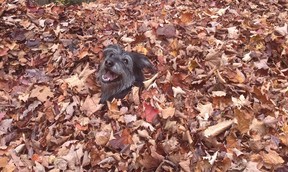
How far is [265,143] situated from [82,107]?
2.30 meters

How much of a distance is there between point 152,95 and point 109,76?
0.59m

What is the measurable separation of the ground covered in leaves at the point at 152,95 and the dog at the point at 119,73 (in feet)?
0.48

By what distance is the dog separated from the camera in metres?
4.77

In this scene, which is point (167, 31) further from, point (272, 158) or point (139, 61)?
point (272, 158)

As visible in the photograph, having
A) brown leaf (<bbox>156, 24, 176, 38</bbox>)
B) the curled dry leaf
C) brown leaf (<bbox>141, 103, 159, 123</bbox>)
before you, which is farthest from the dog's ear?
brown leaf (<bbox>156, 24, 176, 38</bbox>)

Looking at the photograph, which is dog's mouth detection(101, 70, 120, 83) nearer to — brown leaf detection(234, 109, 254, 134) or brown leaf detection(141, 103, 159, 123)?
brown leaf detection(141, 103, 159, 123)

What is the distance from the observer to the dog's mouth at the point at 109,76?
4.81 metres

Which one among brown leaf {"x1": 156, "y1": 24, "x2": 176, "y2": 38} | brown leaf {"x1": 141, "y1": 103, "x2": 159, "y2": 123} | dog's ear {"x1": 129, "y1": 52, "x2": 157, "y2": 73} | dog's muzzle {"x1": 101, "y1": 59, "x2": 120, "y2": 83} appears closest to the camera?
brown leaf {"x1": 141, "y1": 103, "x2": 159, "y2": 123}

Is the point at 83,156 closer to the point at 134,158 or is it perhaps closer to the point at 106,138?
the point at 106,138

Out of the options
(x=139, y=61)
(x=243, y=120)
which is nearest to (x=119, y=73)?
(x=139, y=61)

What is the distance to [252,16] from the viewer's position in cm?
746

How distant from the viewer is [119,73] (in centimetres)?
476

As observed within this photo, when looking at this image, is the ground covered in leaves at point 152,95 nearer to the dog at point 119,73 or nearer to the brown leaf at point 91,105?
the brown leaf at point 91,105

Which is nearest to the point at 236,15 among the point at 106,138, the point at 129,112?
the point at 129,112
